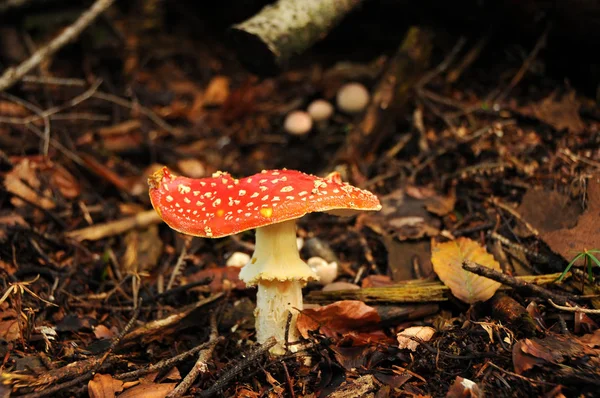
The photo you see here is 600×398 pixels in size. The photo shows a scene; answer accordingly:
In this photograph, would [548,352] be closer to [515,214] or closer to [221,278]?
[515,214]

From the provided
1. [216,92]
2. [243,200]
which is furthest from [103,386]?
[216,92]

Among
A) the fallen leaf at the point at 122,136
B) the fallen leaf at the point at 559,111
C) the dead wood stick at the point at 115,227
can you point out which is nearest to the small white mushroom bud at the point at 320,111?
Answer: the fallen leaf at the point at 122,136

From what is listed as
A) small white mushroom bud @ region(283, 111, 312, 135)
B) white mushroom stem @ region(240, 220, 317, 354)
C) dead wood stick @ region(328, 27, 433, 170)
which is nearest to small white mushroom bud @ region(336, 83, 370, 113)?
small white mushroom bud @ region(283, 111, 312, 135)

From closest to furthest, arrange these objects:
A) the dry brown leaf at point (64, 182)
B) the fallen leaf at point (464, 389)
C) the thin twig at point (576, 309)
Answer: the fallen leaf at point (464, 389)
the thin twig at point (576, 309)
the dry brown leaf at point (64, 182)

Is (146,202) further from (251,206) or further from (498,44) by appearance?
(498,44)

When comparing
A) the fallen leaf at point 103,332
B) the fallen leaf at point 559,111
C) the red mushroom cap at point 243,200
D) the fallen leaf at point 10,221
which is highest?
the red mushroom cap at point 243,200

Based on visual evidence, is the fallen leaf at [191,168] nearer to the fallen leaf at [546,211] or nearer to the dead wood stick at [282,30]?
the dead wood stick at [282,30]
